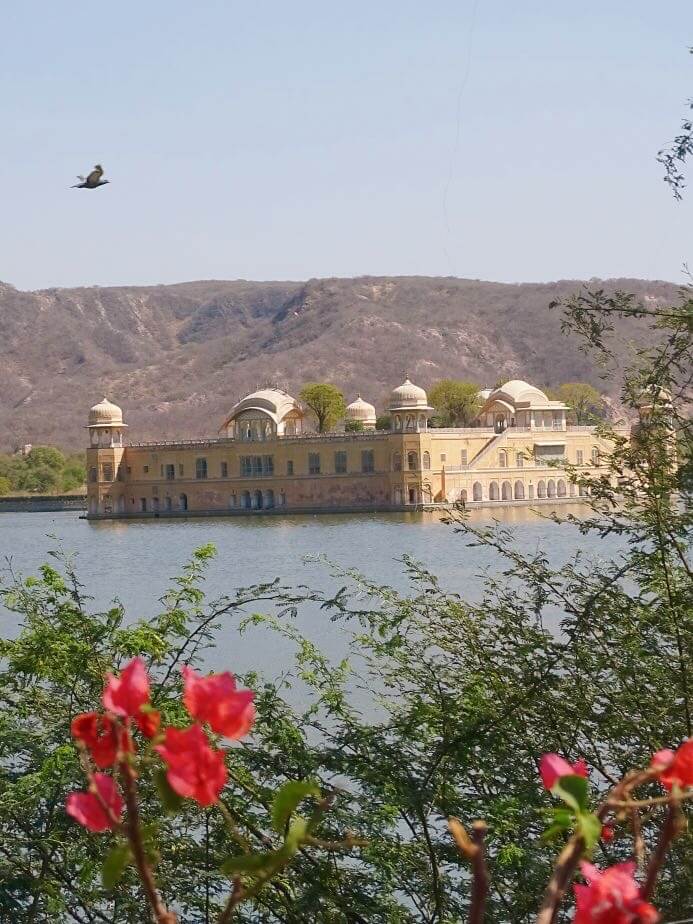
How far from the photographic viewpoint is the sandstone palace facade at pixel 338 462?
46188mm

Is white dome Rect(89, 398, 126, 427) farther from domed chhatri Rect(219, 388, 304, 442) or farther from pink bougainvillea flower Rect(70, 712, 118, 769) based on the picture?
pink bougainvillea flower Rect(70, 712, 118, 769)

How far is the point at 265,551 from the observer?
3153 centimetres

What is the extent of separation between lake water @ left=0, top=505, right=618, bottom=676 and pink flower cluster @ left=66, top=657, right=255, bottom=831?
8.24 m

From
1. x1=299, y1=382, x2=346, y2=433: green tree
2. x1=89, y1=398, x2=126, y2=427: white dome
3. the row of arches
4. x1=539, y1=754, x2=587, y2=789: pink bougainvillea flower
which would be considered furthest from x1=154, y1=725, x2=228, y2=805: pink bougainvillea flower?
x1=299, y1=382, x2=346, y2=433: green tree

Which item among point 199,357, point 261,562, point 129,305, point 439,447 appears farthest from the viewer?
point 129,305

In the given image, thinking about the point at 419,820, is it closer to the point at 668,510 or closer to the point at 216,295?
the point at 668,510

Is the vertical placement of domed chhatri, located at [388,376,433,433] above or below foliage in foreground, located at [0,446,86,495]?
above

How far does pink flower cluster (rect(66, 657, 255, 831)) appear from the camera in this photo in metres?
1.35

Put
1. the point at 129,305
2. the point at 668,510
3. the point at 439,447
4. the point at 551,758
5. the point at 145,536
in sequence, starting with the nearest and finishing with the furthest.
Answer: the point at 551,758
the point at 668,510
the point at 145,536
the point at 439,447
the point at 129,305

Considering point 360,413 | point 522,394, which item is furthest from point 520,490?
point 360,413

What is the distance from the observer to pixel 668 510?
497 centimetres

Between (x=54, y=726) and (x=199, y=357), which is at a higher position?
(x=199, y=357)

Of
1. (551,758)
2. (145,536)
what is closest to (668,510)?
(551,758)

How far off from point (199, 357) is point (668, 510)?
106m
